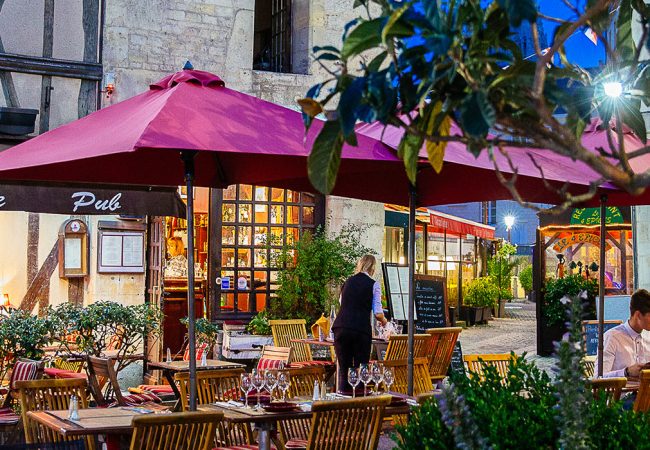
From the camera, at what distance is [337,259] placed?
13.7m

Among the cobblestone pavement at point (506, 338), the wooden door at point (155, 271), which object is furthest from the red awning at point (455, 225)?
the wooden door at point (155, 271)

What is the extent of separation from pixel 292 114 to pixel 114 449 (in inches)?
86.1

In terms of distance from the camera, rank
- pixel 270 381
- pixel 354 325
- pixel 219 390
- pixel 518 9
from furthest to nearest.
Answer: pixel 354 325
pixel 219 390
pixel 270 381
pixel 518 9

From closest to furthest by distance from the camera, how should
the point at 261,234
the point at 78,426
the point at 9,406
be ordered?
1. the point at 78,426
2. the point at 9,406
3. the point at 261,234

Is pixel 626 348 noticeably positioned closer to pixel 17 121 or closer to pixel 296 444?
pixel 296 444

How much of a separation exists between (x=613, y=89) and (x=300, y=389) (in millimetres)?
4466

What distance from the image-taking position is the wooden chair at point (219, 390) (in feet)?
22.4

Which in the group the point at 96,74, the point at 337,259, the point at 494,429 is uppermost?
the point at 96,74

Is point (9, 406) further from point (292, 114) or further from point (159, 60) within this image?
point (159, 60)

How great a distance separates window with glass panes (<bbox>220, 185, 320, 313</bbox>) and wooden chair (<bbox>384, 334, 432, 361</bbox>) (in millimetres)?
3865

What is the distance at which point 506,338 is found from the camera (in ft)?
72.6

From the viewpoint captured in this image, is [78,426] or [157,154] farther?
[157,154]

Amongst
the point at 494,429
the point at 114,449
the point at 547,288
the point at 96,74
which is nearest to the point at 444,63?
the point at 494,429

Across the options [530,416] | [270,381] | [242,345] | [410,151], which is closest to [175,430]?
[270,381]
